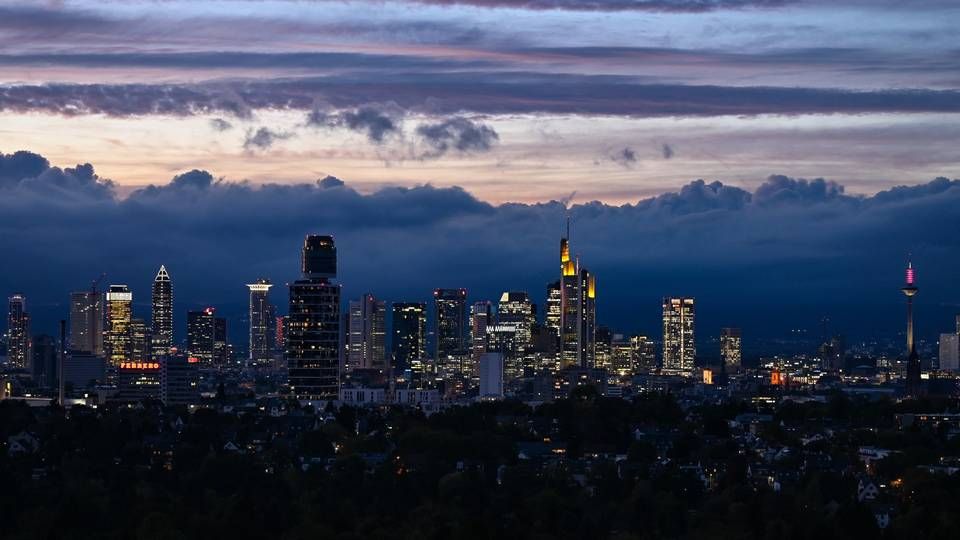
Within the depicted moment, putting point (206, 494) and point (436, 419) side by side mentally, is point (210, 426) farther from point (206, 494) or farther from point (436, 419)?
point (206, 494)

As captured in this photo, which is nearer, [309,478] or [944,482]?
[944,482]

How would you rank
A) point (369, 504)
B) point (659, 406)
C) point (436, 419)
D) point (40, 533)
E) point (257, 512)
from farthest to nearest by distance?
point (659, 406)
point (436, 419)
point (369, 504)
point (257, 512)
point (40, 533)

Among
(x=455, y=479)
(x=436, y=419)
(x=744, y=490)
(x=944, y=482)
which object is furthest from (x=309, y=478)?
(x=436, y=419)

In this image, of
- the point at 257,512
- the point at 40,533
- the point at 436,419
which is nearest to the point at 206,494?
the point at 257,512

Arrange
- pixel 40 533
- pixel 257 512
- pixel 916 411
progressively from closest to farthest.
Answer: pixel 40 533 → pixel 257 512 → pixel 916 411

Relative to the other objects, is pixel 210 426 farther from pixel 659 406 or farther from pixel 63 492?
pixel 63 492

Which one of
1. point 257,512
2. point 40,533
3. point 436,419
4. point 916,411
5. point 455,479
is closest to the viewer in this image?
point 40,533
